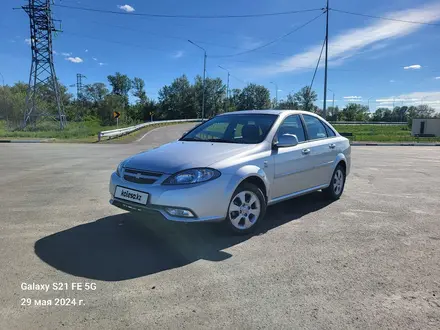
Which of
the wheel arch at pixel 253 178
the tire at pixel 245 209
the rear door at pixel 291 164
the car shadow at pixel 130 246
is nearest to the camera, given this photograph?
the car shadow at pixel 130 246

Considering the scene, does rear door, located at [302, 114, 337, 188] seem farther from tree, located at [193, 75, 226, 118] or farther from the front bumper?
tree, located at [193, 75, 226, 118]

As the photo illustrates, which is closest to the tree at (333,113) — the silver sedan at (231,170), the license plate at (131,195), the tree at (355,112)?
the tree at (355,112)

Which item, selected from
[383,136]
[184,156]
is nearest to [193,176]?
[184,156]

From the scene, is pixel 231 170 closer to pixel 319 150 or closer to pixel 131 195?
pixel 131 195

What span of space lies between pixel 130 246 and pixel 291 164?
2.55m

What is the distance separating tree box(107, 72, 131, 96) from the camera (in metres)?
112

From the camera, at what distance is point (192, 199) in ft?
12.9

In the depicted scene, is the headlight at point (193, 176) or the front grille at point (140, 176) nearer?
the headlight at point (193, 176)

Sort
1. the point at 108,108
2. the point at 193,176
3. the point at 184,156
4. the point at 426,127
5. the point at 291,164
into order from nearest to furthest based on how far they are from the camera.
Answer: the point at 193,176 < the point at 184,156 < the point at 291,164 < the point at 426,127 < the point at 108,108

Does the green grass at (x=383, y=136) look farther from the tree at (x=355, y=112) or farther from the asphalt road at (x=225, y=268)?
the tree at (x=355, y=112)

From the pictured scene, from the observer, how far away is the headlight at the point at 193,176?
4.02 meters

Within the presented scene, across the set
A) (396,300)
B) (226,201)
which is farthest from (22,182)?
(396,300)

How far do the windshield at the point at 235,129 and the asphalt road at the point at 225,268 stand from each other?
4.22ft

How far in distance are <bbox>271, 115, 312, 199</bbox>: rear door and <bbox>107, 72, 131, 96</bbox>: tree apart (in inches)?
4462
